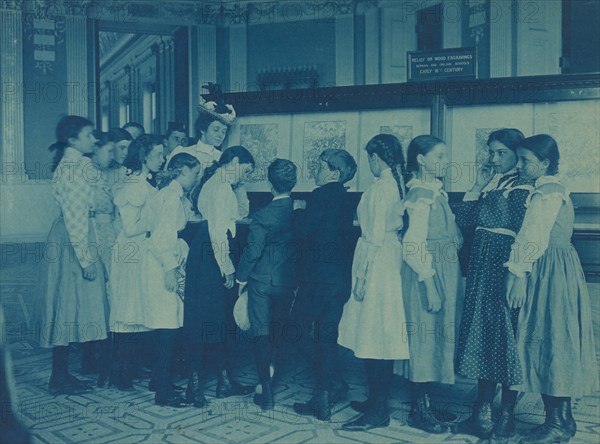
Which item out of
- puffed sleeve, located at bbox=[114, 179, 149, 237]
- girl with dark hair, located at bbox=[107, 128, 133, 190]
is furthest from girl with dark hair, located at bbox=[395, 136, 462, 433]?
girl with dark hair, located at bbox=[107, 128, 133, 190]

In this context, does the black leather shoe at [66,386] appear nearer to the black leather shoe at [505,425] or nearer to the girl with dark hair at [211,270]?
the girl with dark hair at [211,270]

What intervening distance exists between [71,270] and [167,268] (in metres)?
0.66

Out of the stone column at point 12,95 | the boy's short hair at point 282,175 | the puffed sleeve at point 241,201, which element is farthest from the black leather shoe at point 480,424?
the stone column at point 12,95

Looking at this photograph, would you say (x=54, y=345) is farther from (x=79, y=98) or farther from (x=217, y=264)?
(x=79, y=98)

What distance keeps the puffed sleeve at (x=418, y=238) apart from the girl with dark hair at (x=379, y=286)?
100 millimetres

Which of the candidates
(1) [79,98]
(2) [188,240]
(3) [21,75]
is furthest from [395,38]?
(2) [188,240]

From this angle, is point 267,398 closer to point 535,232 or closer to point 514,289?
point 514,289

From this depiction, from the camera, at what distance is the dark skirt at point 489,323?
2.51 metres

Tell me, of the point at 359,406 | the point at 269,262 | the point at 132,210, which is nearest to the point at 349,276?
the point at 269,262

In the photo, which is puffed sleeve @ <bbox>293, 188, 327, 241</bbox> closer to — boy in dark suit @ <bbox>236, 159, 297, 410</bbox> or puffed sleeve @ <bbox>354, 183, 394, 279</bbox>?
boy in dark suit @ <bbox>236, 159, 297, 410</bbox>

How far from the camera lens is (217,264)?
10.2 ft

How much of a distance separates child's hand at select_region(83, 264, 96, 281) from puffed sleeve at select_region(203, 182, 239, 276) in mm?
715

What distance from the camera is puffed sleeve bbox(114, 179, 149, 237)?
125 inches

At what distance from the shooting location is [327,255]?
2869mm
